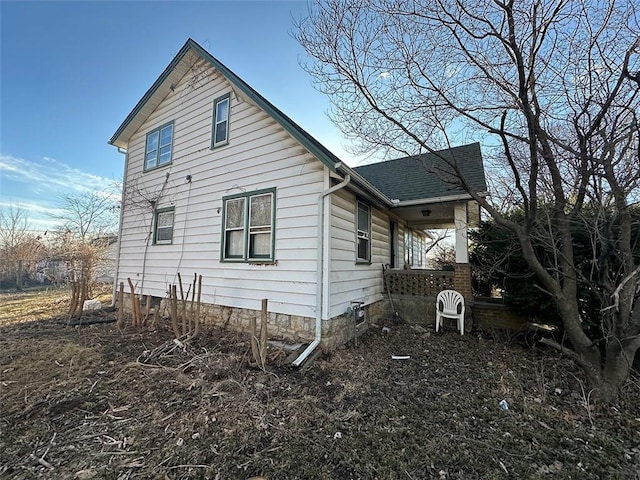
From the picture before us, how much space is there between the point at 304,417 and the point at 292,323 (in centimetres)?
238

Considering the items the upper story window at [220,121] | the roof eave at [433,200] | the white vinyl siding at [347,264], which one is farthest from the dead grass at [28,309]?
the roof eave at [433,200]

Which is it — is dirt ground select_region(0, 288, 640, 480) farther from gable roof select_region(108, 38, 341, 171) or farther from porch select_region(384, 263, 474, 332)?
gable roof select_region(108, 38, 341, 171)

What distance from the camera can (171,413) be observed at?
318 cm

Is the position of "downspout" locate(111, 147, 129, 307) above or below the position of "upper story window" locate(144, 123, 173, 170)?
below

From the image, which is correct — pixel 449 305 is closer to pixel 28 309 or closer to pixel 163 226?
pixel 163 226

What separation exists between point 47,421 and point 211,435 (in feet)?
6.12

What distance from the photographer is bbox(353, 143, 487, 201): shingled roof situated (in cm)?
707

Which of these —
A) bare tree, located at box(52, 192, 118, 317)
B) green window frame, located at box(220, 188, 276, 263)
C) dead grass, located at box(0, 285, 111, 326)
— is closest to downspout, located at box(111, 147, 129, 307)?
dead grass, located at box(0, 285, 111, 326)

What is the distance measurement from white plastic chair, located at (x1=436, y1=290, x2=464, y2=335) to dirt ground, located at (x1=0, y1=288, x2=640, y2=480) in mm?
1274

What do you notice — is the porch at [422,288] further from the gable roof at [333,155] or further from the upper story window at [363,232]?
the gable roof at [333,155]

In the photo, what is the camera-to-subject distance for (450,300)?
6.60 m

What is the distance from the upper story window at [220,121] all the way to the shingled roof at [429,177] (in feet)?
14.9

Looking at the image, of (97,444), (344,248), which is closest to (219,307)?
(344,248)

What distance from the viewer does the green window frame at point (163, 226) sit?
7.88m
